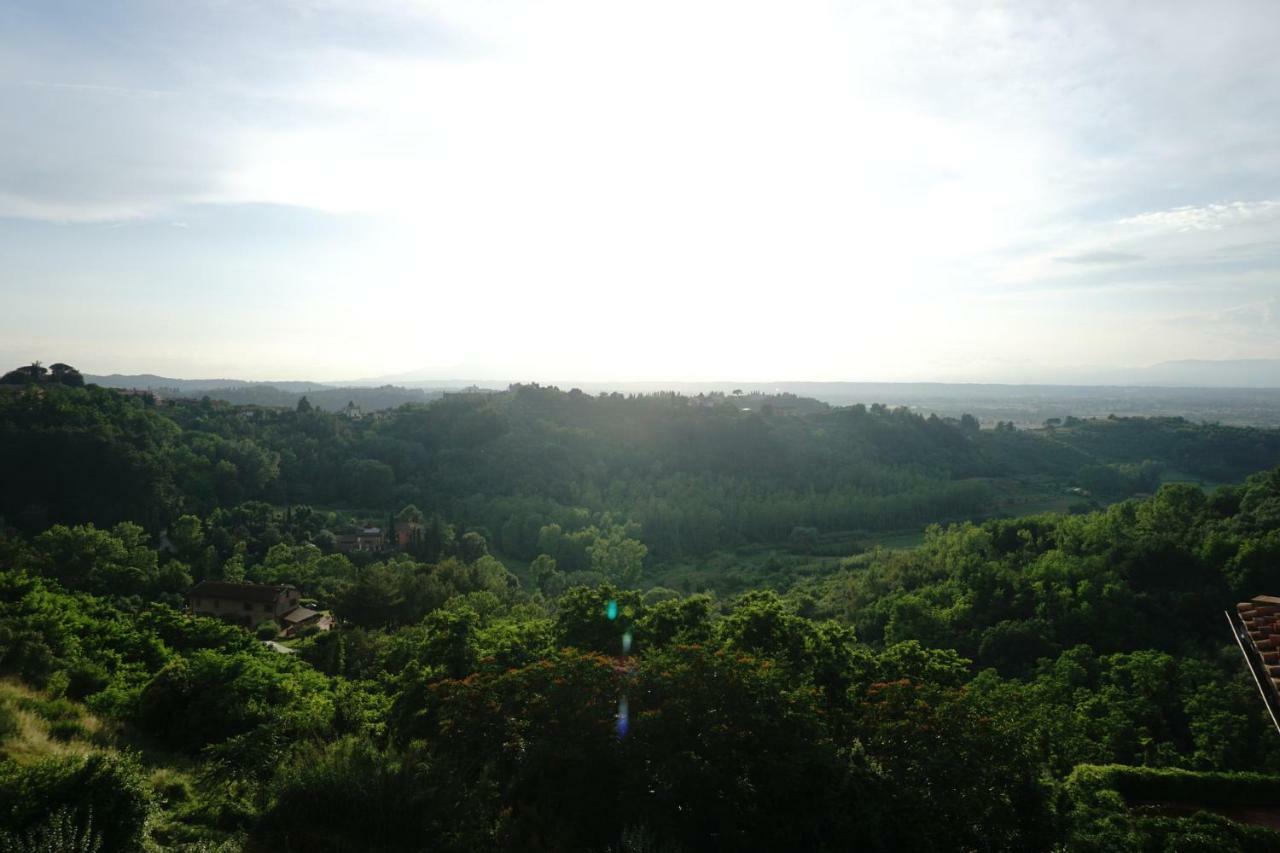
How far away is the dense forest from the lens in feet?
33.0

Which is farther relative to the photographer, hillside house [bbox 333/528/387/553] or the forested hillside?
hillside house [bbox 333/528/387/553]

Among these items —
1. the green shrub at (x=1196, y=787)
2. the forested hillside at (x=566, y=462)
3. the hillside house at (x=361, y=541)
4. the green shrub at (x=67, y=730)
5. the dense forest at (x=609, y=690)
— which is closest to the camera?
the dense forest at (x=609, y=690)

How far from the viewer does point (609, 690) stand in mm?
11617

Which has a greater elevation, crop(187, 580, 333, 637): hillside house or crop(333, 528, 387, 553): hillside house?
crop(187, 580, 333, 637): hillside house

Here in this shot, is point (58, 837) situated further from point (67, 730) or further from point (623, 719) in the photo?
point (623, 719)

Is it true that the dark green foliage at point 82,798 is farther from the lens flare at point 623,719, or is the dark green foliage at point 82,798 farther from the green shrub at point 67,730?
the lens flare at point 623,719

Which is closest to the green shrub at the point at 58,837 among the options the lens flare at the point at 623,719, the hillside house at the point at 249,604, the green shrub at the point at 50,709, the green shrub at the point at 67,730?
the green shrub at the point at 67,730

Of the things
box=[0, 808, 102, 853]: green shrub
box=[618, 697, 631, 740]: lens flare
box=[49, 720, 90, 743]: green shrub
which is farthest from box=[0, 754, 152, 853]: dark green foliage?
box=[618, 697, 631, 740]: lens flare

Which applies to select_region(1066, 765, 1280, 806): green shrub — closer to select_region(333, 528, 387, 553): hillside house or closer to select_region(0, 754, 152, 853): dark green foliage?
select_region(0, 754, 152, 853): dark green foliage

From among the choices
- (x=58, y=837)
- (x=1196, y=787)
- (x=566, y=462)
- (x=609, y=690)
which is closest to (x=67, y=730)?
(x=58, y=837)

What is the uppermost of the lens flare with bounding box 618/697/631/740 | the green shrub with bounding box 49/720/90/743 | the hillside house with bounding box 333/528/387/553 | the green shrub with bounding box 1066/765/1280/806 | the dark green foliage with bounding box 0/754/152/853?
the dark green foliage with bounding box 0/754/152/853

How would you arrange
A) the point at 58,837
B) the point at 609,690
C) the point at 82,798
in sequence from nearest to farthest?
the point at 58,837
the point at 82,798
the point at 609,690

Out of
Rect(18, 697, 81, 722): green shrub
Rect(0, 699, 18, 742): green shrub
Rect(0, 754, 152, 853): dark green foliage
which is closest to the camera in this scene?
Rect(0, 754, 152, 853): dark green foliage

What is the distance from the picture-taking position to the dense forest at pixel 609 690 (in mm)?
10062
